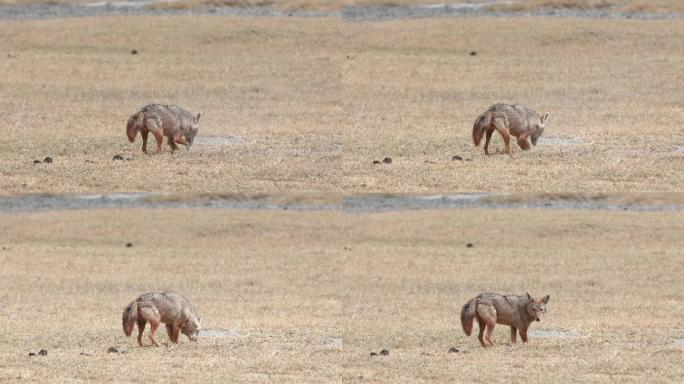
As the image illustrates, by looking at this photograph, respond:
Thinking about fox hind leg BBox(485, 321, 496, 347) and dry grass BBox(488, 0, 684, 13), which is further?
dry grass BBox(488, 0, 684, 13)

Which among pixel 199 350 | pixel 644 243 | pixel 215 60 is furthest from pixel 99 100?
pixel 199 350

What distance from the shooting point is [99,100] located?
149 ft

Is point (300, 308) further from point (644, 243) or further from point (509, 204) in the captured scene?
point (509, 204)

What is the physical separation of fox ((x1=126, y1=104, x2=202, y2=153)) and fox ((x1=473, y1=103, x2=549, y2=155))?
19.1ft

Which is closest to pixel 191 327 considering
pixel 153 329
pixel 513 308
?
pixel 153 329

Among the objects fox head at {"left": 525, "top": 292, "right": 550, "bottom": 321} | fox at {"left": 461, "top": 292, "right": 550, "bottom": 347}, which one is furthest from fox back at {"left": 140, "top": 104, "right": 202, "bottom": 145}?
fox head at {"left": 525, "top": 292, "right": 550, "bottom": 321}

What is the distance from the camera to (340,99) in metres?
45.2

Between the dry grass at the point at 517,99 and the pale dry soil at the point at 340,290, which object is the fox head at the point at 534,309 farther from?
the dry grass at the point at 517,99

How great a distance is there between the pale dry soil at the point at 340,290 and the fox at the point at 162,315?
0.99 feet

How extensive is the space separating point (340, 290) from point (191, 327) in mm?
10044

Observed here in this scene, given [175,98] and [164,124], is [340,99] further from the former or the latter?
[164,124]

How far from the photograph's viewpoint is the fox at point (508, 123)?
96.0 ft

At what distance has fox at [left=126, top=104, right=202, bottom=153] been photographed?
1158 inches

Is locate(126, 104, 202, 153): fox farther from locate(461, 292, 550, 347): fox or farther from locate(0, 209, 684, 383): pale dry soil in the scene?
locate(461, 292, 550, 347): fox
